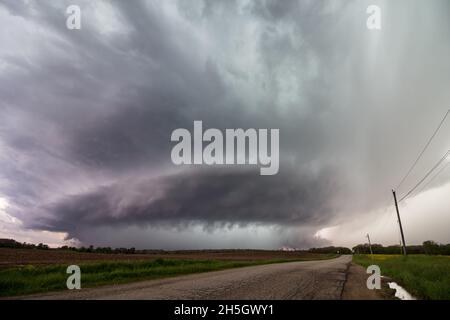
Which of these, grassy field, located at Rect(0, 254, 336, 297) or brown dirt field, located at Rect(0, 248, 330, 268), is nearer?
grassy field, located at Rect(0, 254, 336, 297)

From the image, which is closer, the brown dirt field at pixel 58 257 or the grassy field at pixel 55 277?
the grassy field at pixel 55 277

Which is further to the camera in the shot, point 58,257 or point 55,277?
point 58,257

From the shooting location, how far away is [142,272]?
2047 cm

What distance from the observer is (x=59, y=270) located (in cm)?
1934
